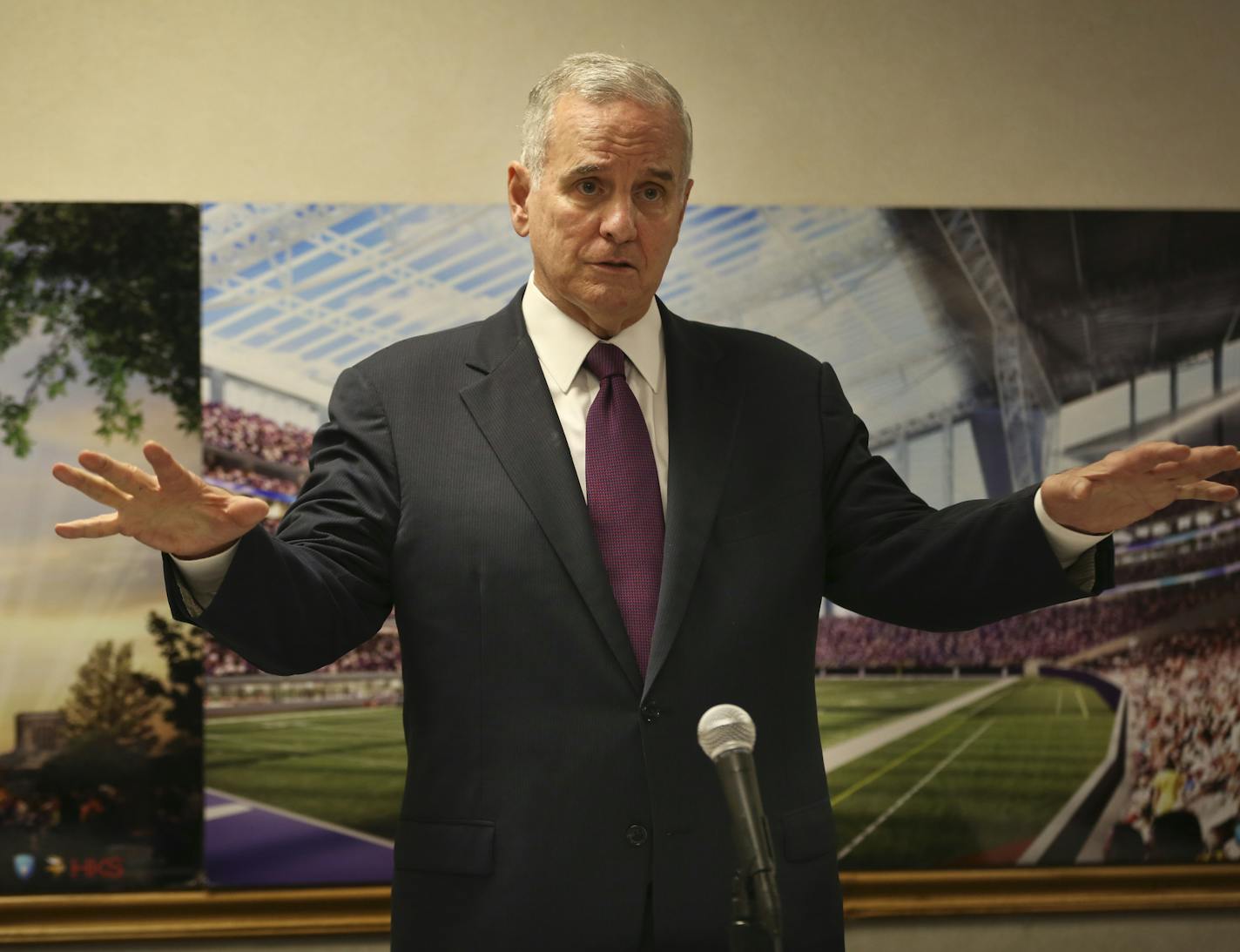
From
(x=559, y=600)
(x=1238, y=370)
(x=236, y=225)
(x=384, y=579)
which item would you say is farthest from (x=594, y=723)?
(x=1238, y=370)

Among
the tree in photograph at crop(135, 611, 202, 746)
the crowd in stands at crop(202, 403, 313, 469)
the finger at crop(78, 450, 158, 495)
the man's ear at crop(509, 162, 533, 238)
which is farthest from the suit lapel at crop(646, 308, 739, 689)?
the tree in photograph at crop(135, 611, 202, 746)

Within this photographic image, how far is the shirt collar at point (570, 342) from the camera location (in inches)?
60.0

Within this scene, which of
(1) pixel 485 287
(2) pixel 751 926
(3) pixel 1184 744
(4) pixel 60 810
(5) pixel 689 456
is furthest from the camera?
(3) pixel 1184 744

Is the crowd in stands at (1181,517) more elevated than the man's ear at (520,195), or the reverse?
the man's ear at (520,195)

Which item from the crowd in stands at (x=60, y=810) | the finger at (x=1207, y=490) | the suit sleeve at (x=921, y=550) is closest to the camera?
the finger at (x=1207, y=490)

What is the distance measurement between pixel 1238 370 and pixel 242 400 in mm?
2345

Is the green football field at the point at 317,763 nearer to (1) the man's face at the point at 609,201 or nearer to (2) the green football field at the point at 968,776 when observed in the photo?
(2) the green football field at the point at 968,776

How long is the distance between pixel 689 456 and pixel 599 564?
0.62 ft

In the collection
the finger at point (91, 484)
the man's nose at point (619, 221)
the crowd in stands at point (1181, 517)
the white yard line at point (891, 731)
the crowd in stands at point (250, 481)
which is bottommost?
the white yard line at point (891, 731)

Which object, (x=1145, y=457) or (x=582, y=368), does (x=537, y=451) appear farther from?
(x=1145, y=457)

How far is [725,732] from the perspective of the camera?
0.92 meters

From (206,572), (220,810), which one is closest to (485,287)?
(220,810)

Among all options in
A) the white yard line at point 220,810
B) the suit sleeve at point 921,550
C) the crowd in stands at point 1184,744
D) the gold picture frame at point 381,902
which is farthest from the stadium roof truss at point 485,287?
the suit sleeve at point 921,550

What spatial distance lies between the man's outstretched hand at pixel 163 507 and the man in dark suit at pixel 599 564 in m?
0.03
